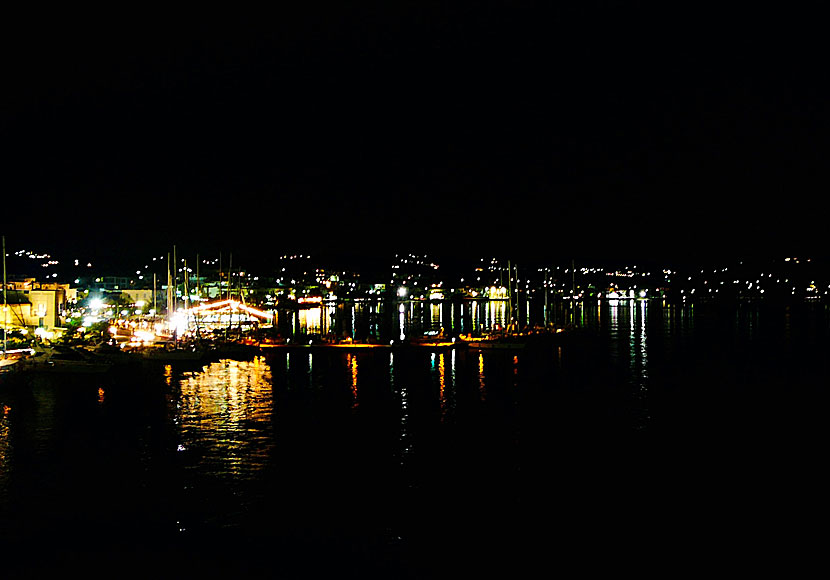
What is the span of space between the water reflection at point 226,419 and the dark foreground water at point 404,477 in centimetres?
6

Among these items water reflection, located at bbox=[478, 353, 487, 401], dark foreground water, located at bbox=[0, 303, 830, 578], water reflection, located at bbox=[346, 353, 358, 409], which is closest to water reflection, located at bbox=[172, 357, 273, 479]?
dark foreground water, located at bbox=[0, 303, 830, 578]

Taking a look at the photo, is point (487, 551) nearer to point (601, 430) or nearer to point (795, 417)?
point (601, 430)

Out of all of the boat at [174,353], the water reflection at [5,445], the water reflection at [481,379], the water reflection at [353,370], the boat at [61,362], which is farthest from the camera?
the boat at [174,353]

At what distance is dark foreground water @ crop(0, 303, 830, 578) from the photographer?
7789 mm

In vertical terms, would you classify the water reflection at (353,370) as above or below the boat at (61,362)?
below

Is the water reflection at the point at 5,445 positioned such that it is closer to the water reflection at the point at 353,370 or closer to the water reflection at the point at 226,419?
the water reflection at the point at 226,419

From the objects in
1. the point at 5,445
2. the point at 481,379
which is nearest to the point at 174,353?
the point at 481,379

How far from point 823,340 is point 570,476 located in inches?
1104

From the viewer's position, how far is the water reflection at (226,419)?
439 inches

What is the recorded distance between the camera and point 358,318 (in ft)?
171

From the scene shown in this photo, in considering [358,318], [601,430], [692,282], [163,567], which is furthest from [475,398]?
[692,282]

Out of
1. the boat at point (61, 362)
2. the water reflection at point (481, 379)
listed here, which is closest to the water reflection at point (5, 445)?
the boat at point (61, 362)

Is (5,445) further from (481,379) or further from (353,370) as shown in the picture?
(481,379)

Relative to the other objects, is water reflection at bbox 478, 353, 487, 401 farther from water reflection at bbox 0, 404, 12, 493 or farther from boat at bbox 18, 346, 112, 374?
water reflection at bbox 0, 404, 12, 493
